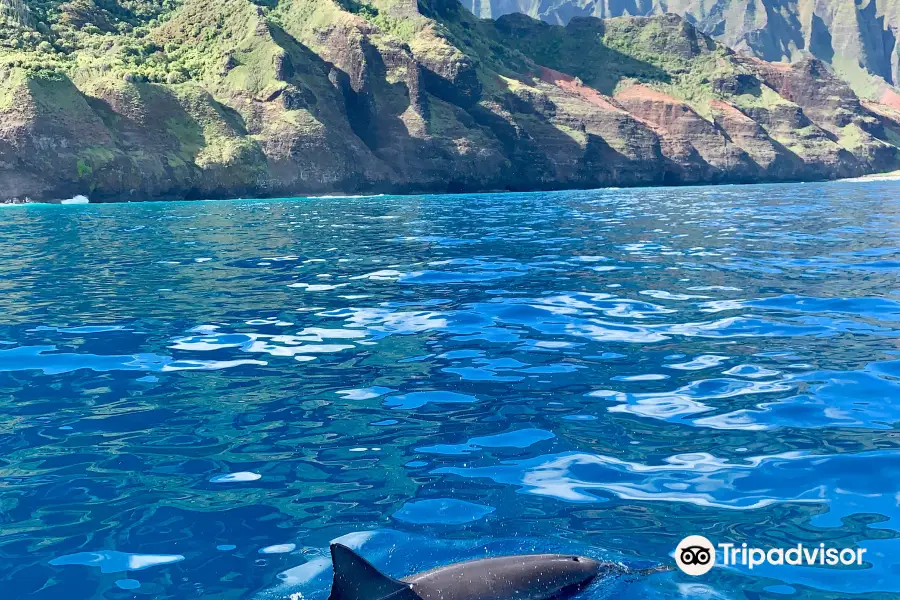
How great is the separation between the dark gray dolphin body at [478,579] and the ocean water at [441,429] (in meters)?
Answer: 0.18

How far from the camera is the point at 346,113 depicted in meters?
108

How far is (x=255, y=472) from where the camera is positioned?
6613mm

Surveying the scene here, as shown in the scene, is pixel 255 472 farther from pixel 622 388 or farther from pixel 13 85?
pixel 13 85

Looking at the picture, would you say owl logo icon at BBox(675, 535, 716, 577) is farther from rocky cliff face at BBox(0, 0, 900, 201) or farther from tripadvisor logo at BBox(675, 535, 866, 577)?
rocky cliff face at BBox(0, 0, 900, 201)

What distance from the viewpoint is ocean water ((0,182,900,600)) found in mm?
5293

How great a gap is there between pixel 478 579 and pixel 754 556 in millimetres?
1875

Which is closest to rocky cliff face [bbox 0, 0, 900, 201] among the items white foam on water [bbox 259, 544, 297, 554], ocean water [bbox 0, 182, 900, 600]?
ocean water [bbox 0, 182, 900, 600]

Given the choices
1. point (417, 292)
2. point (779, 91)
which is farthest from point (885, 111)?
point (417, 292)

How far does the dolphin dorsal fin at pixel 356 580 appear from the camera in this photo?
396 cm

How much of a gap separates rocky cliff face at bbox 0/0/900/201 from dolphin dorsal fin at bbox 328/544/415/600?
279 ft

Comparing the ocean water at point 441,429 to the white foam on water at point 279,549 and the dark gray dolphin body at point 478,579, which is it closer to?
the white foam on water at point 279,549

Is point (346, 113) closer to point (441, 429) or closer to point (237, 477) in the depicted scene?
point (441, 429)

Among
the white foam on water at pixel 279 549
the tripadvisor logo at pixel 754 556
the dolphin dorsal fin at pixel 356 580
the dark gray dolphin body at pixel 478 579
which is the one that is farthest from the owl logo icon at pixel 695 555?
the white foam on water at pixel 279 549

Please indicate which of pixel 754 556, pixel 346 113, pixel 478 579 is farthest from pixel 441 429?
pixel 346 113
